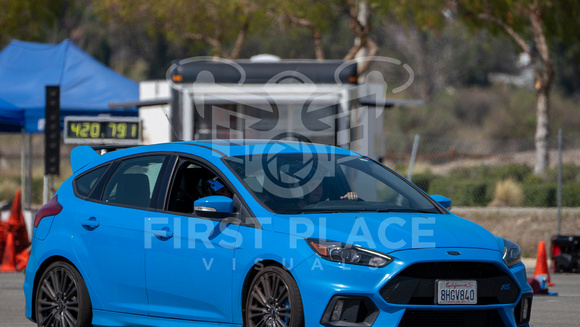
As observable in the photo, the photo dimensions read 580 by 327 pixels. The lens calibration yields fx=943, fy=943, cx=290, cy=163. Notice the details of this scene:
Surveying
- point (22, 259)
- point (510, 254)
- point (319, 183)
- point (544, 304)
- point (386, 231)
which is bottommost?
point (22, 259)

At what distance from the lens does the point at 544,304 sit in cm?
985

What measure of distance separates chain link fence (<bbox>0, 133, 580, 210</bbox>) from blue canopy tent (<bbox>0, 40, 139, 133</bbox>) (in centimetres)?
122

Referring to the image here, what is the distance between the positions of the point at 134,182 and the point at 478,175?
22.5 metres

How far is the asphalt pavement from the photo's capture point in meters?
8.59

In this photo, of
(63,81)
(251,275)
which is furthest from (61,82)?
(251,275)

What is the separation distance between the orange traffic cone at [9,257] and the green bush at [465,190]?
12276 millimetres

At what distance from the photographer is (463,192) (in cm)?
2322

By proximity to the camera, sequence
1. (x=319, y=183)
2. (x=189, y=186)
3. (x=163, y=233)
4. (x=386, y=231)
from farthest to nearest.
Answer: (x=189, y=186)
(x=319, y=183)
(x=163, y=233)
(x=386, y=231)

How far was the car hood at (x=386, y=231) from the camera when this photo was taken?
19.0ft

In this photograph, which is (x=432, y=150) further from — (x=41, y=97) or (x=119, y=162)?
(x=119, y=162)

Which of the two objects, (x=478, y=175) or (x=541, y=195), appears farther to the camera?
(x=478, y=175)

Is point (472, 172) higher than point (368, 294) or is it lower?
lower

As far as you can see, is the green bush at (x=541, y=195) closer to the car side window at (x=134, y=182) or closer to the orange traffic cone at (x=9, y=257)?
the orange traffic cone at (x=9, y=257)

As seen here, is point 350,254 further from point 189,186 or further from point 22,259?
point 22,259
